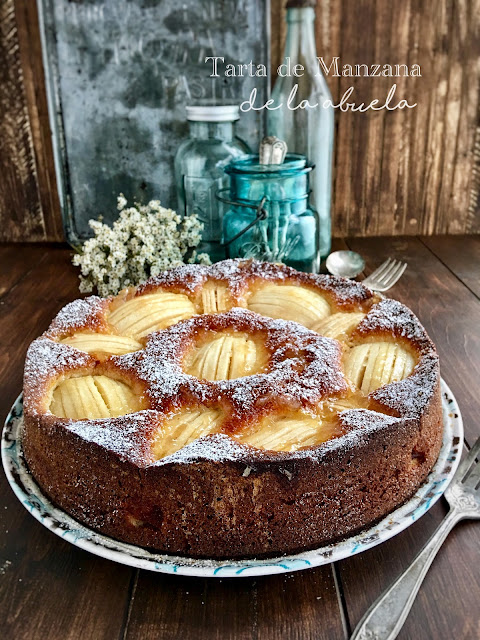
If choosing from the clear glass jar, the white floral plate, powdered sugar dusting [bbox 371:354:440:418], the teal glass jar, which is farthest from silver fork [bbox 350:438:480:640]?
the clear glass jar

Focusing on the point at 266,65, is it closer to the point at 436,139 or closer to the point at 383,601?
the point at 436,139

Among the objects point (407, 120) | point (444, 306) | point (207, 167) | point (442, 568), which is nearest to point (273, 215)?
point (207, 167)

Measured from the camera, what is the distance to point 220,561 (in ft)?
2.45

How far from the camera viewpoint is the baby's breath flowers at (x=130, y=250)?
1534mm

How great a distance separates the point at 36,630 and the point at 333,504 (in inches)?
14.8

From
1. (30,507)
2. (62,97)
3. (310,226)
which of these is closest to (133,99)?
(62,97)

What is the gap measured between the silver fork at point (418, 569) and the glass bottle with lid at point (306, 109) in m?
1.07

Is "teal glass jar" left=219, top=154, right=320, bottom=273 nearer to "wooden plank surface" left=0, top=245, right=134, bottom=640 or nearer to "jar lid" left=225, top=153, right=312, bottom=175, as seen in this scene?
"jar lid" left=225, top=153, right=312, bottom=175

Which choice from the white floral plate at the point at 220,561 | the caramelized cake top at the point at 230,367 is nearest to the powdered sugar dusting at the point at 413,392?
the caramelized cake top at the point at 230,367

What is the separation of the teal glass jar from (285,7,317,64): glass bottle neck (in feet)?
0.97

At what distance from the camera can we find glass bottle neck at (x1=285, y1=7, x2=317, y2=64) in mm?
1654

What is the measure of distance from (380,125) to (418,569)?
1.55 metres

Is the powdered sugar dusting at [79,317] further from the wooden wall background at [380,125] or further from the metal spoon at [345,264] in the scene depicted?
the wooden wall background at [380,125]

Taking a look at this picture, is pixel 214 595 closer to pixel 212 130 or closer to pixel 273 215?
pixel 273 215
